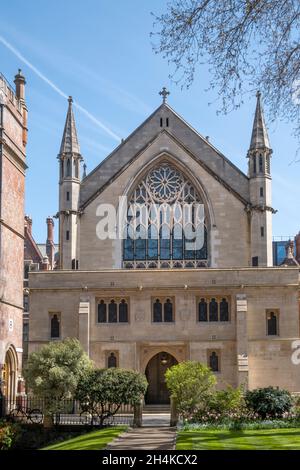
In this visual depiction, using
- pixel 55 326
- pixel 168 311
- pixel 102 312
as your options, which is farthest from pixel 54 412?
pixel 168 311

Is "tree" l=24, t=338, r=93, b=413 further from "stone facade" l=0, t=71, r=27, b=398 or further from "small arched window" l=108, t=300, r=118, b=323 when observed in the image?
"small arched window" l=108, t=300, r=118, b=323

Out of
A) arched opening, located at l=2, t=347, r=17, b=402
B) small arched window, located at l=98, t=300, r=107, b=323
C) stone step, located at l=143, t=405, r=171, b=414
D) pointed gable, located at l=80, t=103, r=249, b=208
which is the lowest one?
stone step, located at l=143, t=405, r=171, b=414

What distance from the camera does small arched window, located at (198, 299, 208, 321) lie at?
1396 inches

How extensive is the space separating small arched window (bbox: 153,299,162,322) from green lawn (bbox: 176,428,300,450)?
570 inches

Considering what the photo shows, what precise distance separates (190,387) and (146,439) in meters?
5.03

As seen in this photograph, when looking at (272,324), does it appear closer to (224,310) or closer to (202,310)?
(224,310)

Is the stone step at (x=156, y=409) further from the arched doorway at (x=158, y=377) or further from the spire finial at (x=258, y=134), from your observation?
the spire finial at (x=258, y=134)

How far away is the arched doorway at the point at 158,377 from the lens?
35719 millimetres

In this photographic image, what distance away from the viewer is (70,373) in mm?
26859

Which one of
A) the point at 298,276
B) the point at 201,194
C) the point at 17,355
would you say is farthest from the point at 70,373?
the point at 201,194

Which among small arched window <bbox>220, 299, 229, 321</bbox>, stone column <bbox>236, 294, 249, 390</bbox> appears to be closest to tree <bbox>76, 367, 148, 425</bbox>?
stone column <bbox>236, 294, 249, 390</bbox>

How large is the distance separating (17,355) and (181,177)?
1532 centimetres

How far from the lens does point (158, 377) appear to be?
36.0 metres

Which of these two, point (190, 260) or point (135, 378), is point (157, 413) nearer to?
point (135, 378)
